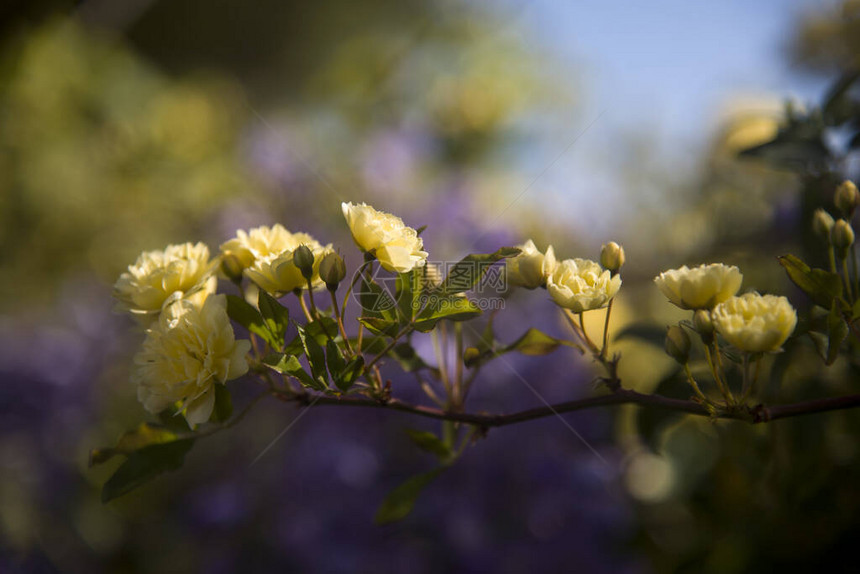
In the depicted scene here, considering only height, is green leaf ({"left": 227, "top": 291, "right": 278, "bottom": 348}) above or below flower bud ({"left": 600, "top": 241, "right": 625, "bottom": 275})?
below

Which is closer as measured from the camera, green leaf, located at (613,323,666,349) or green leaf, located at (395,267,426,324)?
green leaf, located at (395,267,426,324)

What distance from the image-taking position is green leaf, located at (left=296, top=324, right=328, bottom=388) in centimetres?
20

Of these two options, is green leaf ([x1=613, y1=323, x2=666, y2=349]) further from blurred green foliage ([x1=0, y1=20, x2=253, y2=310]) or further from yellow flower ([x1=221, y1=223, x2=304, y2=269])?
blurred green foliage ([x1=0, y1=20, x2=253, y2=310])

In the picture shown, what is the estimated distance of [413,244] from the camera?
0.68 feet

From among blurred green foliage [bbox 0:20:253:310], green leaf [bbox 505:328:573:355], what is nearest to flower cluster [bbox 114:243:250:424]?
green leaf [bbox 505:328:573:355]

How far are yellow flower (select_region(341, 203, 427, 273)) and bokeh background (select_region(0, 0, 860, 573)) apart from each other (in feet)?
0.44

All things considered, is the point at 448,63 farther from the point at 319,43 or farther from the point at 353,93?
the point at 319,43

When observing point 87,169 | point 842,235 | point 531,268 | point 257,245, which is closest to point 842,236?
point 842,235

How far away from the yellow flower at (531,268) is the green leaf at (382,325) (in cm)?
5

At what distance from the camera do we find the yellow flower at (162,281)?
0.74ft

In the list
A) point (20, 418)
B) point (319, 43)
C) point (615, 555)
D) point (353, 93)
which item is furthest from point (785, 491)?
point (319, 43)

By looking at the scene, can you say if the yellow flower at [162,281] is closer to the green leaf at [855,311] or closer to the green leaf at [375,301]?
the green leaf at [375,301]

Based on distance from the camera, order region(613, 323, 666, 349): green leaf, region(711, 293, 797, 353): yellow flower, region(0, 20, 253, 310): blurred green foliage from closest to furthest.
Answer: region(711, 293, 797, 353): yellow flower → region(613, 323, 666, 349): green leaf → region(0, 20, 253, 310): blurred green foliage

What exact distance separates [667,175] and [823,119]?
48 centimetres
